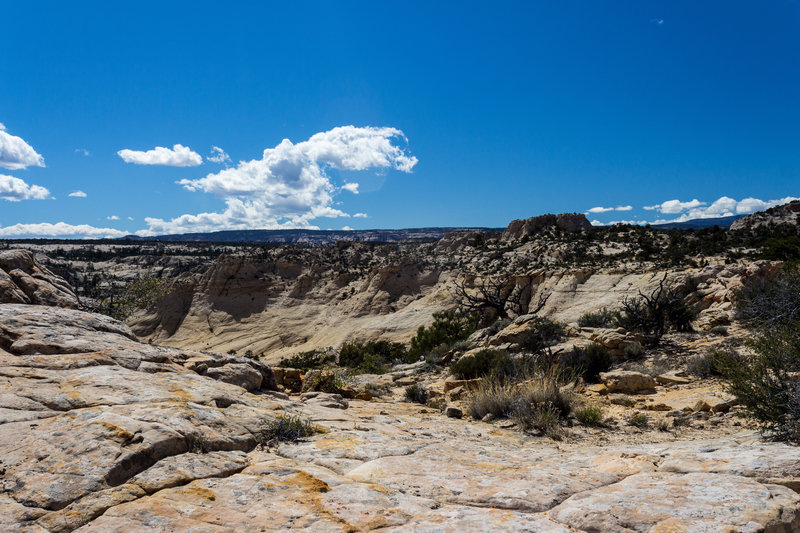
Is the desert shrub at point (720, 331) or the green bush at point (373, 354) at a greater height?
the desert shrub at point (720, 331)

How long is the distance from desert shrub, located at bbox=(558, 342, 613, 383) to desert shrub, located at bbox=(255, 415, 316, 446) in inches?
285

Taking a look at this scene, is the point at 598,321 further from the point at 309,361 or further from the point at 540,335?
the point at 309,361

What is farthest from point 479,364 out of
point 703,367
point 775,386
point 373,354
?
point 373,354

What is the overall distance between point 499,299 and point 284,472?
18.0 meters

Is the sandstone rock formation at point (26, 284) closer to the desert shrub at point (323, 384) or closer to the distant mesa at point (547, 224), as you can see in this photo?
the desert shrub at point (323, 384)

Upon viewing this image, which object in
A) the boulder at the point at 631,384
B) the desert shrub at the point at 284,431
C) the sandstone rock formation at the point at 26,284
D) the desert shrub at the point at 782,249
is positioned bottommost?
the boulder at the point at 631,384

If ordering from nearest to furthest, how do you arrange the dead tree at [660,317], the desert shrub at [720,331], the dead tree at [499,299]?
1. the desert shrub at [720,331]
2. the dead tree at [660,317]
3. the dead tree at [499,299]

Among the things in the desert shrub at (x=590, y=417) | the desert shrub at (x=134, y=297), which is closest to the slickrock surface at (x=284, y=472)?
the desert shrub at (x=590, y=417)

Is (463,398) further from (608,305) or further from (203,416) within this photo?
(608,305)

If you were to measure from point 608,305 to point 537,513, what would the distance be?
63.5 ft

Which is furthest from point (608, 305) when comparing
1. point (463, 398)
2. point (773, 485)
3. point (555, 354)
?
point (773, 485)

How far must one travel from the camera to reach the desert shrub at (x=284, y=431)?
415cm

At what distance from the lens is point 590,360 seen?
33.5 feet

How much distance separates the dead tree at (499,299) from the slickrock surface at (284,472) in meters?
12.2
